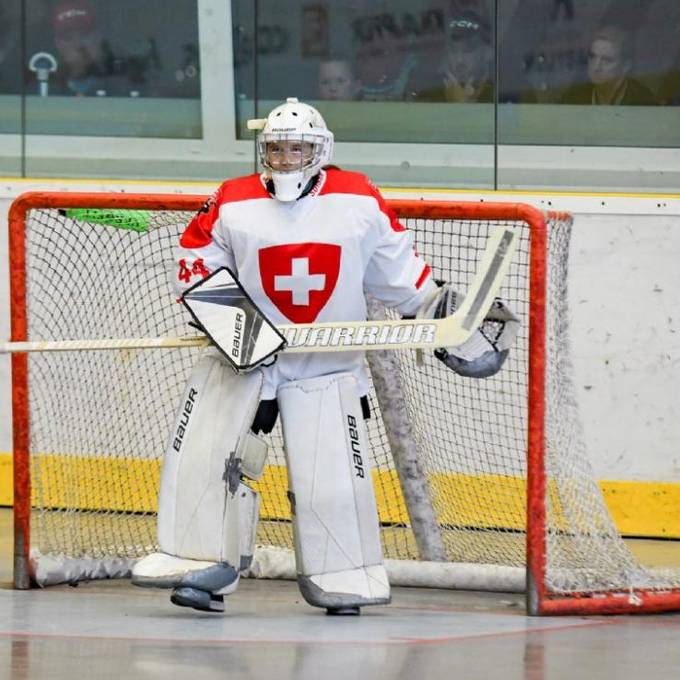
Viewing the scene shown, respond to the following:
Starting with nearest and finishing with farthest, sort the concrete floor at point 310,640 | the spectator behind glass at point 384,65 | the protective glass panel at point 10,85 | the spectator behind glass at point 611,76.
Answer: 1. the concrete floor at point 310,640
2. the spectator behind glass at point 611,76
3. the spectator behind glass at point 384,65
4. the protective glass panel at point 10,85

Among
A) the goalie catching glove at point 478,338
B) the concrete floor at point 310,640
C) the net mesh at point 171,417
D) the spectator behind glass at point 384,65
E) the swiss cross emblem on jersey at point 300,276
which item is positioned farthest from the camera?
the spectator behind glass at point 384,65

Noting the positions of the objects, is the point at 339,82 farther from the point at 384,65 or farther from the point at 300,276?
the point at 300,276

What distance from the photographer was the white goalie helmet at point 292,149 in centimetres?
562

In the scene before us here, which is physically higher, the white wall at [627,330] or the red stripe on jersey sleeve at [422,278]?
the red stripe on jersey sleeve at [422,278]

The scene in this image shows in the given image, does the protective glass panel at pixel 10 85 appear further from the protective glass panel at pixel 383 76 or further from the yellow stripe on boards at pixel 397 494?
the yellow stripe on boards at pixel 397 494

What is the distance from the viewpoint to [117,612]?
581 cm

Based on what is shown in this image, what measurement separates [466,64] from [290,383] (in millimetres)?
2641

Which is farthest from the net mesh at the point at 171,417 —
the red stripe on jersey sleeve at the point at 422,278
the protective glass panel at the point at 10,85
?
the protective glass panel at the point at 10,85

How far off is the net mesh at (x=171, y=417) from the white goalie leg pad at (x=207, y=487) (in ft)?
2.58

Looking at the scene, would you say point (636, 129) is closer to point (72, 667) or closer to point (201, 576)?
point (201, 576)

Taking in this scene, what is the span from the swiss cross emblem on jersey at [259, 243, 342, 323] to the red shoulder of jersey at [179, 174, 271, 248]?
0.18 m

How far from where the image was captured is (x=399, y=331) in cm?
570

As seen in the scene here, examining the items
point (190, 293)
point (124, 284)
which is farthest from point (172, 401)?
point (190, 293)

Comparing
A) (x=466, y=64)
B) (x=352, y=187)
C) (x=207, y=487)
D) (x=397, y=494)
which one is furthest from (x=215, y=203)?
(x=466, y=64)
